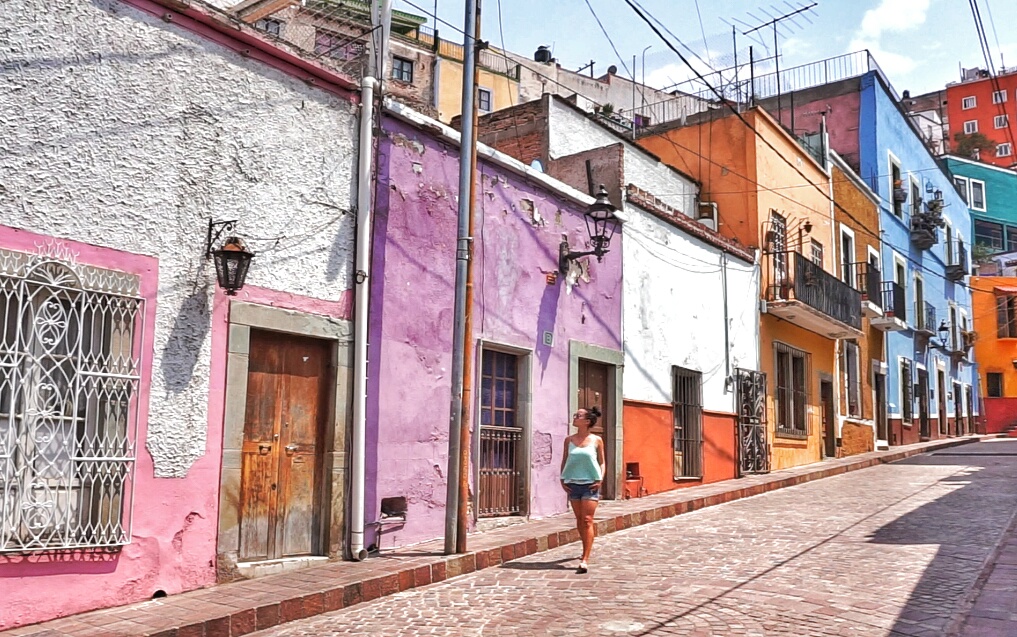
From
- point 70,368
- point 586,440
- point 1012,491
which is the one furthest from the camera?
point 1012,491

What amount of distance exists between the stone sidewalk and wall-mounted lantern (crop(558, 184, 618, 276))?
3207mm

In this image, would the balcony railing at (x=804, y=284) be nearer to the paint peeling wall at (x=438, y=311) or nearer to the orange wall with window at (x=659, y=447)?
the orange wall with window at (x=659, y=447)

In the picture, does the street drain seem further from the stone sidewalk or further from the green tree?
the green tree

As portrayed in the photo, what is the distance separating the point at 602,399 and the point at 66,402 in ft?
24.9

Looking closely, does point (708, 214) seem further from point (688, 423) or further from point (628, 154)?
point (688, 423)

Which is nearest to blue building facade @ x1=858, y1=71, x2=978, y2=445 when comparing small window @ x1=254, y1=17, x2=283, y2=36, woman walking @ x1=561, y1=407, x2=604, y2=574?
small window @ x1=254, y1=17, x2=283, y2=36

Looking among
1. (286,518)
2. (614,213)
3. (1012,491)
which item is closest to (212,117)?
(286,518)

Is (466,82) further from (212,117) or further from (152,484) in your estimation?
(152,484)

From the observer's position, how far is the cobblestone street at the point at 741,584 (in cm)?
588

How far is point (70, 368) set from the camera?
20.0ft

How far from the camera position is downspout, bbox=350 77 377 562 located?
793 cm

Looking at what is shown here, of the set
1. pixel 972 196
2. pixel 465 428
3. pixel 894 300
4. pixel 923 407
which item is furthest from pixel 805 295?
pixel 972 196

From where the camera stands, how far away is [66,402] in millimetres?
6062

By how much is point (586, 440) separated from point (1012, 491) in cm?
857
